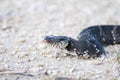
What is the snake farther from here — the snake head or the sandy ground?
the sandy ground

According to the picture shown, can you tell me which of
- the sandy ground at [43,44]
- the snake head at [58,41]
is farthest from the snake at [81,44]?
the sandy ground at [43,44]

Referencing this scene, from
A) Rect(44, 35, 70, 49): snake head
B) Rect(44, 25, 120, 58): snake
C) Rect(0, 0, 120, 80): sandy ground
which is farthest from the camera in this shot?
Rect(44, 35, 70, 49): snake head

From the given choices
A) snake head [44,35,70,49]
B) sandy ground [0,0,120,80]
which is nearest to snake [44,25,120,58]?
snake head [44,35,70,49]

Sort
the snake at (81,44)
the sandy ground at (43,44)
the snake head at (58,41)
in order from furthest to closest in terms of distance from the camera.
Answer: the snake head at (58,41), the snake at (81,44), the sandy ground at (43,44)

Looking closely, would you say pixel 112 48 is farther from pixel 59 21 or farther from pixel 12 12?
pixel 12 12

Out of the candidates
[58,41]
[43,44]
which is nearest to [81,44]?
[58,41]

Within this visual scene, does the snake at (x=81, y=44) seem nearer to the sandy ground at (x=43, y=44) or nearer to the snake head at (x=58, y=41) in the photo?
the snake head at (x=58, y=41)

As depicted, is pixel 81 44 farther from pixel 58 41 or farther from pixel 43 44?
pixel 43 44

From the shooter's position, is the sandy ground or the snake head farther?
the snake head

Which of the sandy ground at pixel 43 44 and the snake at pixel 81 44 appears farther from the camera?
the snake at pixel 81 44
